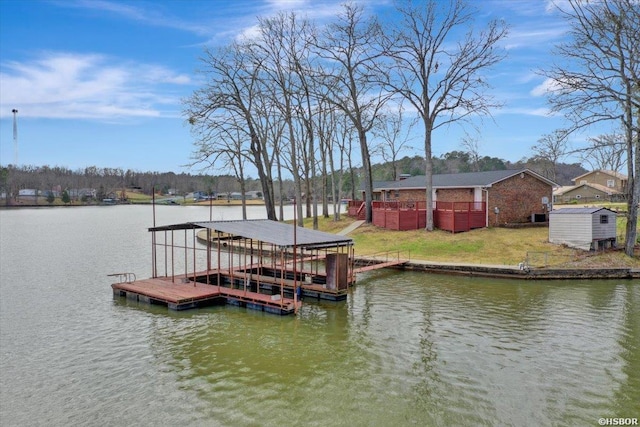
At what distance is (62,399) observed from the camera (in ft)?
33.7

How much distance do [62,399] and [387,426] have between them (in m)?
7.21

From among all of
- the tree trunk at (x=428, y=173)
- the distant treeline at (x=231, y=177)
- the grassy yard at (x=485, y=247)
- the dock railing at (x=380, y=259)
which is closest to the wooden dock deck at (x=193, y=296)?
the dock railing at (x=380, y=259)

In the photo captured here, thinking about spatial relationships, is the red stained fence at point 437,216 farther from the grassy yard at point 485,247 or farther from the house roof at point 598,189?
the house roof at point 598,189

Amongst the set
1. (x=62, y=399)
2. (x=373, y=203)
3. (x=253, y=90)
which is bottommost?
(x=62, y=399)

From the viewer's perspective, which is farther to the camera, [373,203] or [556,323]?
[373,203]

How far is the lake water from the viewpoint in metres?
9.61

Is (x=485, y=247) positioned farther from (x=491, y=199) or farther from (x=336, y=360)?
(x=336, y=360)

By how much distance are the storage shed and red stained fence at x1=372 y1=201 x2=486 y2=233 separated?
6324mm

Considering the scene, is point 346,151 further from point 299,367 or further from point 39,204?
point 39,204

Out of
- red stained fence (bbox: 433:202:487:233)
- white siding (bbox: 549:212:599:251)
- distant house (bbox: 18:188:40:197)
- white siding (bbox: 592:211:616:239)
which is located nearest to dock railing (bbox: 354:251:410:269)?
red stained fence (bbox: 433:202:487:233)

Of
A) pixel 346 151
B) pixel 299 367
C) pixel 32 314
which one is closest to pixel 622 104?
pixel 299 367

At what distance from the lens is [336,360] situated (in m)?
12.6

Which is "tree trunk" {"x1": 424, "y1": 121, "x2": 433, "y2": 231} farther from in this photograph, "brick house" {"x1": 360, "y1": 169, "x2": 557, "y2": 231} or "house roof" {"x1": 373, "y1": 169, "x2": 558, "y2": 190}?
"house roof" {"x1": 373, "y1": 169, "x2": 558, "y2": 190}

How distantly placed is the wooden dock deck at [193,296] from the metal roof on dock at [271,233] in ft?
7.41
